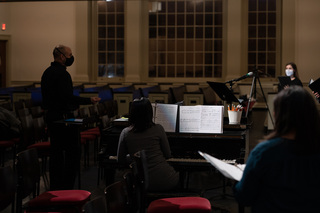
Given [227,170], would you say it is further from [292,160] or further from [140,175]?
[140,175]

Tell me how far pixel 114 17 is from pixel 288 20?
5203 millimetres

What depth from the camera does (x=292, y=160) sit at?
2.06 metres

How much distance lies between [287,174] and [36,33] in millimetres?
14814

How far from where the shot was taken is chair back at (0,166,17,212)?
126 inches

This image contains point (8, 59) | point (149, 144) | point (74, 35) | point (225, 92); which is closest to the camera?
point (149, 144)

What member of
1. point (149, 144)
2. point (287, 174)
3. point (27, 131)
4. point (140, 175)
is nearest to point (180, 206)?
point (140, 175)

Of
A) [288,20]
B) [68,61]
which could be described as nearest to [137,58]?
[288,20]

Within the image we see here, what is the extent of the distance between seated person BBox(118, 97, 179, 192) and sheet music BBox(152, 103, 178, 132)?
58 centimetres

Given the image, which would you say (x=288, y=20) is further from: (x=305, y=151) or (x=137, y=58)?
(x=305, y=151)

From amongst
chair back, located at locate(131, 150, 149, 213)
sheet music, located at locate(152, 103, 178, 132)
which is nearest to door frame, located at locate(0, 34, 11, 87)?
sheet music, located at locate(152, 103, 178, 132)

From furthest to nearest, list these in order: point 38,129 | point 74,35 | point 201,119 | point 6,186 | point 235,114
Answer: point 74,35 < point 38,129 < point 235,114 < point 201,119 < point 6,186

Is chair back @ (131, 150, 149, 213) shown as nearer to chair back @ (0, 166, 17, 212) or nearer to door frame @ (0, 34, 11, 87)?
chair back @ (0, 166, 17, 212)

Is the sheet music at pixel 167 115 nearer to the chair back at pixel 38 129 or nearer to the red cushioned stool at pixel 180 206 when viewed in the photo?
the red cushioned stool at pixel 180 206

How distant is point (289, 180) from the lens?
206cm
